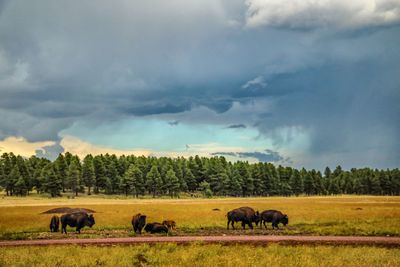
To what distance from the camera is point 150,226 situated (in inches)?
1415

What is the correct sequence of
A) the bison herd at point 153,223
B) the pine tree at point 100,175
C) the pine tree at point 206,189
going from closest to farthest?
the bison herd at point 153,223 < the pine tree at point 206,189 < the pine tree at point 100,175

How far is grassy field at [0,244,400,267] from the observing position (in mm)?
21391

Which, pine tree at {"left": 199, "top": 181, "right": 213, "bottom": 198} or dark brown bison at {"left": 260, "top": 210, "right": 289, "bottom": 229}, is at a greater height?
pine tree at {"left": 199, "top": 181, "right": 213, "bottom": 198}

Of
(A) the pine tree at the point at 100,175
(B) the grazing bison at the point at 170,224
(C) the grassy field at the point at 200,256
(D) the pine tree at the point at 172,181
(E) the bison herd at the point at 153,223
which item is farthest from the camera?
(A) the pine tree at the point at 100,175

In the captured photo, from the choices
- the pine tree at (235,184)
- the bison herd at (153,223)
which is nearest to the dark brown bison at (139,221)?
the bison herd at (153,223)

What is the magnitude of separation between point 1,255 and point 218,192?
149868 millimetres

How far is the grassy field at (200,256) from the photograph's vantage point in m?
21.4

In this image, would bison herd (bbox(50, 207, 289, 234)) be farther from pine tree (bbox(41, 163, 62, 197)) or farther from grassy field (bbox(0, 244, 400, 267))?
pine tree (bbox(41, 163, 62, 197))

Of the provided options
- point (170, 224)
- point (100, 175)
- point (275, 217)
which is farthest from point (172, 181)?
point (170, 224)

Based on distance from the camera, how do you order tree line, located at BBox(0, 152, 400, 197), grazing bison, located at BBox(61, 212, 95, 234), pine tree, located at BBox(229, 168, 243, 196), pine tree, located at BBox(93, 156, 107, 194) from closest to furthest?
grazing bison, located at BBox(61, 212, 95, 234)
tree line, located at BBox(0, 152, 400, 197)
pine tree, located at BBox(93, 156, 107, 194)
pine tree, located at BBox(229, 168, 243, 196)

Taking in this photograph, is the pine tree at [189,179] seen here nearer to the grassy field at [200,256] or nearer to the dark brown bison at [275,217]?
the dark brown bison at [275,217]

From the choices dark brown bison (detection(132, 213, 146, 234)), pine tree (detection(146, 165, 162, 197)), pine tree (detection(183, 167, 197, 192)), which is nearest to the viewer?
dark brown bison (detection(132, 213, 146, 234))

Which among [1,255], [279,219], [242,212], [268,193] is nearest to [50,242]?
[1,255]

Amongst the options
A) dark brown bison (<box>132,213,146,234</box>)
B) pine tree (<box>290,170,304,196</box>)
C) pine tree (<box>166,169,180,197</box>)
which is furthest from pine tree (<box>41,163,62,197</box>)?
dark brown bison (<box>132,213,146,234</box>)
